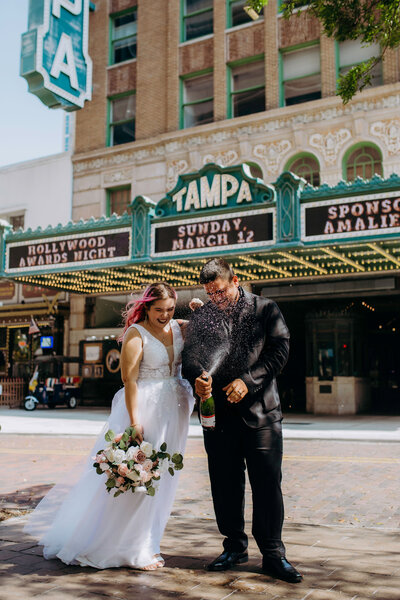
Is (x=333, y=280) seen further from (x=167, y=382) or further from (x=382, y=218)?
(x=167, y=382)

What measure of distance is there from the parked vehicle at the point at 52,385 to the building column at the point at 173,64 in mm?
9795

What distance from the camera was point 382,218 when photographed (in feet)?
43.5

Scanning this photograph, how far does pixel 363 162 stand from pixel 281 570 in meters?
17.0

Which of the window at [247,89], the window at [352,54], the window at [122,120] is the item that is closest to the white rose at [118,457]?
the window at [352,54]

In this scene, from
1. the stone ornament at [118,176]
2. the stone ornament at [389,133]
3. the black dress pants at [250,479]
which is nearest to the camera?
the black dress pants at [250,479]

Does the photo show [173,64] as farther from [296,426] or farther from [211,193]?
[296,426]

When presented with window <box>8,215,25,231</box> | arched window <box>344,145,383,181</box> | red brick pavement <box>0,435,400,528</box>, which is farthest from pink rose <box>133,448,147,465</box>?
window <box>8,215,25,231</box>

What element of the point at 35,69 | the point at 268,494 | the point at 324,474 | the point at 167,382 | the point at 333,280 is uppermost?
the point at 35,69

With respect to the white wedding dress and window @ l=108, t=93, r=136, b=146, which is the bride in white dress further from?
window @ l=108, t=93, r=136, b=146

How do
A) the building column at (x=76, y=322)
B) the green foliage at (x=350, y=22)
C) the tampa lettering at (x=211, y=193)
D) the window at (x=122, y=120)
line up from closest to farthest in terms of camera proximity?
1. the green foliage at (x=350, y=22)
2. the tampa lettering at (x=211, y=193)
3. the building column at (x=76, y=322)
4. the window at (x=122, y=120)

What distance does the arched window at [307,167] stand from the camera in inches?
770

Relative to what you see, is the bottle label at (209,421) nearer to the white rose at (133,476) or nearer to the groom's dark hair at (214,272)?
the white rose at (133,476)

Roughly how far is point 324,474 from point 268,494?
4375 mm

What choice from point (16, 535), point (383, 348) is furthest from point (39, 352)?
point (16, 535)
